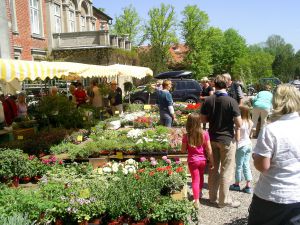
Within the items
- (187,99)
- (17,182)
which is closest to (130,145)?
(17,182)

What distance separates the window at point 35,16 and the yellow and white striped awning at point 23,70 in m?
13.3

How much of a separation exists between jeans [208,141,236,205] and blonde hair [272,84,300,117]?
207cm

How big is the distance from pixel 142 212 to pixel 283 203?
1.68 metres

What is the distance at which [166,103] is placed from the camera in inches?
313

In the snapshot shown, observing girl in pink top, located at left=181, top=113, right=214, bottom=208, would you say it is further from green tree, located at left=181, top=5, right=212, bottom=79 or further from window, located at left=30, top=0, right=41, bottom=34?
green tree, located at left=181, top=5, right=212, bottom=79

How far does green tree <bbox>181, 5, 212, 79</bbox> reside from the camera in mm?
47969

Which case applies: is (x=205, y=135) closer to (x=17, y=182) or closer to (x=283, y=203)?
(x=283, y=203)

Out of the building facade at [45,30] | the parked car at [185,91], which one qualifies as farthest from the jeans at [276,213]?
the parked car at [185,91]

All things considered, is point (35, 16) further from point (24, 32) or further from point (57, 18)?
point (57, 18)

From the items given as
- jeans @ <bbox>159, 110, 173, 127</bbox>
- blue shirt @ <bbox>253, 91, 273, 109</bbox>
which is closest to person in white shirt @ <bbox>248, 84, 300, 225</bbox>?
jeans @ <bbox>159, 110, 173, 127</bbox>

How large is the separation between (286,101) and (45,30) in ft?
66.2

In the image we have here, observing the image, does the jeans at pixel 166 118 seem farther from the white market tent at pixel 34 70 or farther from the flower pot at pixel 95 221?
the flower pot at pixel 95 221

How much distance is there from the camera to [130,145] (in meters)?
6.48

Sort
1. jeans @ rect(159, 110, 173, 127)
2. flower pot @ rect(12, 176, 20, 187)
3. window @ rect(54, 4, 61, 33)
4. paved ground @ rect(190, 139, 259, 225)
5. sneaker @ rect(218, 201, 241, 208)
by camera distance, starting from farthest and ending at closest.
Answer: window @ rect(54, 4, 61, 33) < jeans @ rect(159, 110, 173, 127) < flower pot @ rect(12, 176, 20, 187) < sneaker @ rect(218, 201, 241, 208) < paved ground @ rect(190, 139, 259, 225)
